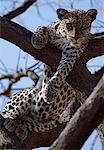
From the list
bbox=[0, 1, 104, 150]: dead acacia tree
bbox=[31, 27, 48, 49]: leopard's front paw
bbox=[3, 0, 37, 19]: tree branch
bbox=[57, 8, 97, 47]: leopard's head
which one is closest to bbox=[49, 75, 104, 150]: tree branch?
bbox=[0, 1, 104, 150]: dead acacia tree

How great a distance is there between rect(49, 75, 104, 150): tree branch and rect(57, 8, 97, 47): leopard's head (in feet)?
7.52

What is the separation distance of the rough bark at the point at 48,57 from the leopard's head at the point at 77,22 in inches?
7.2

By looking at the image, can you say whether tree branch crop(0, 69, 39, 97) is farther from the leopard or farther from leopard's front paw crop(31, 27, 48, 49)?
leopard's front paw crop(31, 27, 48, 49)

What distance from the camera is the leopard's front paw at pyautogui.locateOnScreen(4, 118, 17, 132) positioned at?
13.5 ft

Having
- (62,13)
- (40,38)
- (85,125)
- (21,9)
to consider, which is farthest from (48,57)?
(85,125)

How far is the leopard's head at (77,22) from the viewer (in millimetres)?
4460

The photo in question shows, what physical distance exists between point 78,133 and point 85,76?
5.90 ft

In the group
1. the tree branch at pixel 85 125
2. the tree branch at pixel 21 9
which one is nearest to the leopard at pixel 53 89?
the tree branch at pixel 21 9

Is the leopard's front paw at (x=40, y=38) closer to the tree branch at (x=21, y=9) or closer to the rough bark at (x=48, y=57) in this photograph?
the rough bark at (x=48, y=57)

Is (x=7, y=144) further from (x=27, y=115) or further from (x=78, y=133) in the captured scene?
(x=78, y=133)

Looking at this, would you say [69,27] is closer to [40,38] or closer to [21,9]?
[40,38]

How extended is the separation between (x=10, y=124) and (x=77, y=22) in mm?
1154

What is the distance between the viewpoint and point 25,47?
3986mm

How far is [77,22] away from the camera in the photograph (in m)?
4.59
